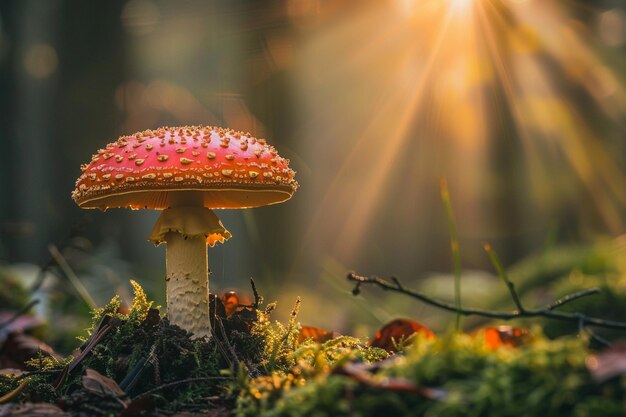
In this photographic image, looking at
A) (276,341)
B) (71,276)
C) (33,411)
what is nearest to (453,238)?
(276,341)

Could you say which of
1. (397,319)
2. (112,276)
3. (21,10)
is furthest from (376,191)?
(397,319)

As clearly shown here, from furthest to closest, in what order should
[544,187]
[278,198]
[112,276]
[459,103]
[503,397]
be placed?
[459,103]
[544,187]
[112,276]
[278,198]
[503,397]

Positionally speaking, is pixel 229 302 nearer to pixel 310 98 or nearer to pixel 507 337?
pixel 507 337

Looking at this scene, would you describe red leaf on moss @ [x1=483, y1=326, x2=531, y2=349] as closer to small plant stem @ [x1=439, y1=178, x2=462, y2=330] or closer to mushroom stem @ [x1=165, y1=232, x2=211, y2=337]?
small plant stem @ [x1=439, y1=178, x2=462, y2=330]

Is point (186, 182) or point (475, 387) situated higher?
point (186, 182)

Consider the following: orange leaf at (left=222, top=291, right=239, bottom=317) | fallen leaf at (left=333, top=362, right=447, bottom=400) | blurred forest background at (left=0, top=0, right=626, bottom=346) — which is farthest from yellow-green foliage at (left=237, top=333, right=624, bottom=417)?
blurred forest background at (left=0, top=0, right=626, bottom=346)

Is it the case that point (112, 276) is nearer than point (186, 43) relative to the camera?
Yes

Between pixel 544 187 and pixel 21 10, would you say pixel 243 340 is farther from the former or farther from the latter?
pixel 21 10
